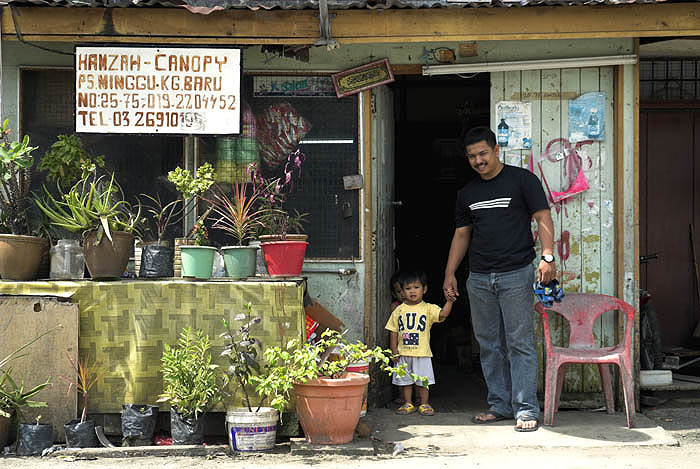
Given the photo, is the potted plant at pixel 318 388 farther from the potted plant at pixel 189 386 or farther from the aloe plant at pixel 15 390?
the aloe plant at pixel 15 390

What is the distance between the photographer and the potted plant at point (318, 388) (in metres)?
5.61

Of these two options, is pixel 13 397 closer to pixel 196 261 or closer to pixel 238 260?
pixel 196 261

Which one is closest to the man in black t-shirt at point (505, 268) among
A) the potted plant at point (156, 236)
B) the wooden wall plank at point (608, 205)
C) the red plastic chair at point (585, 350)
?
the red plastic chair at point (585, 350)

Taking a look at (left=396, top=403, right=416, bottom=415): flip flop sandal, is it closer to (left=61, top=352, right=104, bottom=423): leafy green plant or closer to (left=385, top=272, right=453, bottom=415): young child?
(left=385, top=272, right=453, bottom=415): young child

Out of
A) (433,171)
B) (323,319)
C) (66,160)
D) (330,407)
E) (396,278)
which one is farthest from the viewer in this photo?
(433,171)

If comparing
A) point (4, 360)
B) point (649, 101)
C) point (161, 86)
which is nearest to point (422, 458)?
point (4, 360)

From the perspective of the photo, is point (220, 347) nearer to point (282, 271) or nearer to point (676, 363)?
point (282, 271)

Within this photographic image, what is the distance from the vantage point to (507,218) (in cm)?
627

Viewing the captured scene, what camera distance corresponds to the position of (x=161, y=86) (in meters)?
6.36

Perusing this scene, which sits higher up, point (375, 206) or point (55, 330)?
point (375, 206)

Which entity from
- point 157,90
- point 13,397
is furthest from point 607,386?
point 13,397

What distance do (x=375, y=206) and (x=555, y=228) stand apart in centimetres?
151

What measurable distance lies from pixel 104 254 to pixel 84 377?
2.88 feet

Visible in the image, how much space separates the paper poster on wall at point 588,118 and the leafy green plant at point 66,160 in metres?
3.87
